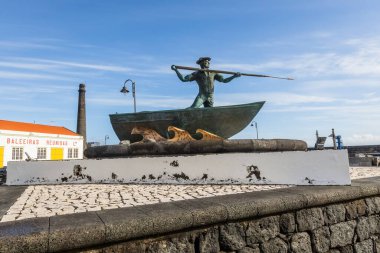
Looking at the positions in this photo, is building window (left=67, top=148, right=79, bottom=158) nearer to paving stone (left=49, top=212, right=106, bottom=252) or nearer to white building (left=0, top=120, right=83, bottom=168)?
white building (left=0, top=120, right=83, bottom=168)

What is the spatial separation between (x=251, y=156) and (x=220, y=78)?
11.1 ft

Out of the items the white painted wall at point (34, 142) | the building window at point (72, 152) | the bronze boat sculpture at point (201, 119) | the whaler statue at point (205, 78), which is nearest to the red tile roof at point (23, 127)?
the white painted wall at point (34, 142)

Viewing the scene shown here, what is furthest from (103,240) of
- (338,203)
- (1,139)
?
(1,139)

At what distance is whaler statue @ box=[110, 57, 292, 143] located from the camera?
7.71 meters

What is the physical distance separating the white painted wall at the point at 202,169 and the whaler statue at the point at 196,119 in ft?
4.43

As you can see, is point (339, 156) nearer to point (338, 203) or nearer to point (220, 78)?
point (338, 203)

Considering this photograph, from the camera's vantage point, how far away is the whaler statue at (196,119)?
25.3 feet

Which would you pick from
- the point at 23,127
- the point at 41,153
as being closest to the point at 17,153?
the point at 41,153

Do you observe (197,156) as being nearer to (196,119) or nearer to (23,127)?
(196,119)

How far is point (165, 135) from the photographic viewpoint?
26.8ft

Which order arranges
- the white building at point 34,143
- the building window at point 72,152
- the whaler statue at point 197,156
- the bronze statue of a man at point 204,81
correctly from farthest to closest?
1. the building window at point 72,152
2. the white building at point 34,143
3. the bronze statue of a man at point 204,81
4. the whaler statue at point 197,156

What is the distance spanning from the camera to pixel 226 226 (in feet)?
10.6

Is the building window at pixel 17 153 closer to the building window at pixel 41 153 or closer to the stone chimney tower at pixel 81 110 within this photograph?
the building window at pixel 41 153

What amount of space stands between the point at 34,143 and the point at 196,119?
→ 1047 inches
